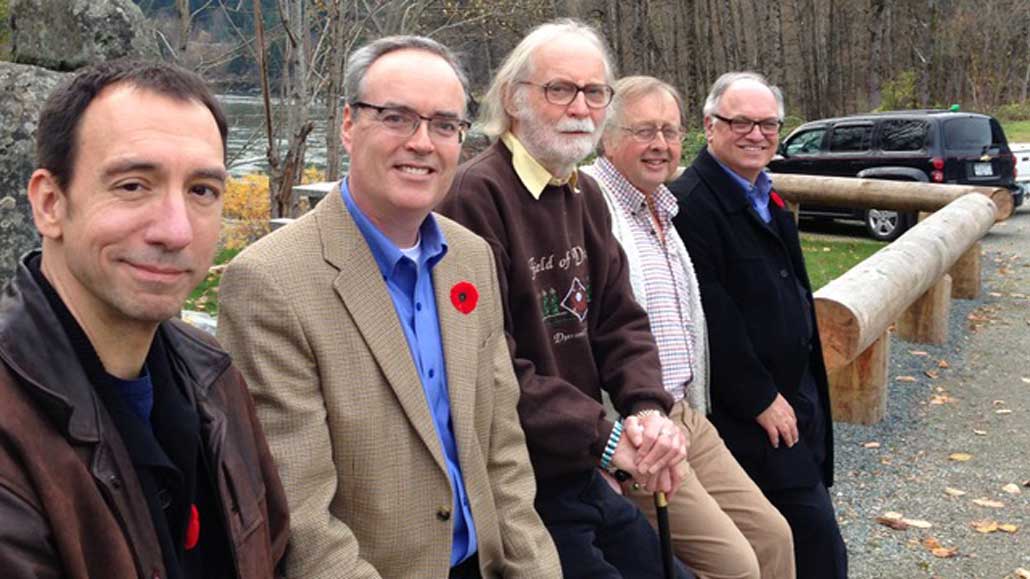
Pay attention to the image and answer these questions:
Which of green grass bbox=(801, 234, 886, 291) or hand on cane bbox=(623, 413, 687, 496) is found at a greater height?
hand on cane bbox=(623, 413, 687, 496)

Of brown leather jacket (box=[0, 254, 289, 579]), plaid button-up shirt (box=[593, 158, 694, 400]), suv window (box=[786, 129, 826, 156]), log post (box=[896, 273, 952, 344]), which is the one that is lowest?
log post (box=[896, 273, 952, 344])

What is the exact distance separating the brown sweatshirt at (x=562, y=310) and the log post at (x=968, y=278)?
7578mm

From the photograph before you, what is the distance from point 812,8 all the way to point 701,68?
15.3ft

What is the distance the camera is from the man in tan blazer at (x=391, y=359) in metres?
2.10

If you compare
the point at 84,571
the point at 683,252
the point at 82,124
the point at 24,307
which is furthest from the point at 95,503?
the point at 683,252

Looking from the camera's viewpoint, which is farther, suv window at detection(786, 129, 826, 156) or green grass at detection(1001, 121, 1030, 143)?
green grass at detection(1001, 121, 1030, 143)

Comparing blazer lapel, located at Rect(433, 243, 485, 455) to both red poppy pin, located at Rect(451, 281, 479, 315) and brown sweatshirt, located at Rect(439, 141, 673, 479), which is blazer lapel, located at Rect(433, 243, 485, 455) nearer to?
red poppy pin, located at Rect(451, 281, 479, 315)

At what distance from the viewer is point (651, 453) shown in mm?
2824

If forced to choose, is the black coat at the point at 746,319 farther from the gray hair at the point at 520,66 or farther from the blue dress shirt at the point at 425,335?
the blue dress shirt at the point at 425,335

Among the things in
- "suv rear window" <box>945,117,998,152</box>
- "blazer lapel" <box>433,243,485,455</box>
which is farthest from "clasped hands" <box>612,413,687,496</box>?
"suv rear window" <box>945,117,998,152</box>

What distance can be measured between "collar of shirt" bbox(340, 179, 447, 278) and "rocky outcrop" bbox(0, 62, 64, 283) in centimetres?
92

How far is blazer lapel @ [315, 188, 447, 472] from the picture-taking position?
220 centimetres

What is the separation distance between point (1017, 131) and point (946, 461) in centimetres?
2391

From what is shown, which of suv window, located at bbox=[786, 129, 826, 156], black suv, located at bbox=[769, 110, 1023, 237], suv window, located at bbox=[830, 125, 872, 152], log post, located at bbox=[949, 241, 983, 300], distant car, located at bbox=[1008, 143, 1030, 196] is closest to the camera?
log post, located at bbox=[949, 241, 983, 300]
